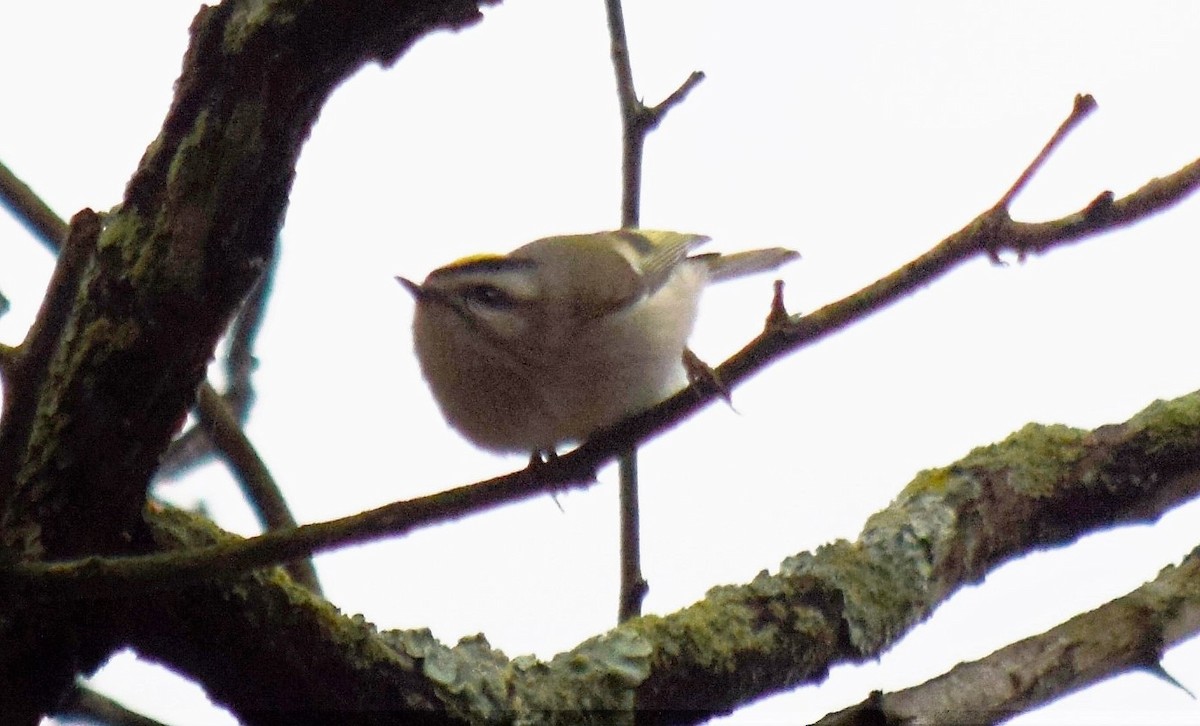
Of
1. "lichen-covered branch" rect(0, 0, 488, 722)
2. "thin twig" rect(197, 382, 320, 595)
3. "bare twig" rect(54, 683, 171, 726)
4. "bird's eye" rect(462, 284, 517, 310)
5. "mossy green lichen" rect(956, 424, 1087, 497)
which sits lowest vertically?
"bare twig" rect(54, 683, 171, 726)

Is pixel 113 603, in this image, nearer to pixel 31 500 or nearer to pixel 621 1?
pixel 31 500

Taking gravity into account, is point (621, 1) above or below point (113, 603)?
above

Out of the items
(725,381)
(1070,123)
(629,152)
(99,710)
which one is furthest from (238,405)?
(1070,123)

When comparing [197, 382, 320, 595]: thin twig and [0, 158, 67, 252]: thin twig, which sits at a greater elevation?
[0, 158, 67, 252]: thin twig

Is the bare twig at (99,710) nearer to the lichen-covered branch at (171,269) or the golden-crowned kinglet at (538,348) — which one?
the lichen-covered branch at (171,269)

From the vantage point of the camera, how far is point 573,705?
2309mm

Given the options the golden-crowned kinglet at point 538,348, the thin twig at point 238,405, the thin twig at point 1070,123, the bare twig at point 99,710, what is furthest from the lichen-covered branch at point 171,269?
the golden-crowned kinglet at point 538,348

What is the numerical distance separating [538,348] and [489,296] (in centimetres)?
20

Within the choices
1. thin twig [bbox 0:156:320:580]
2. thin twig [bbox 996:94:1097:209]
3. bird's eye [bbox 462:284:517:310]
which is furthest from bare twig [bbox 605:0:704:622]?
thin twig [bbox 996:94:1097:209]

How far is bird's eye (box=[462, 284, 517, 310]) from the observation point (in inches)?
136

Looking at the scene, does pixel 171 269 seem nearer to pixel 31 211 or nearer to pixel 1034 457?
pixel 31 211

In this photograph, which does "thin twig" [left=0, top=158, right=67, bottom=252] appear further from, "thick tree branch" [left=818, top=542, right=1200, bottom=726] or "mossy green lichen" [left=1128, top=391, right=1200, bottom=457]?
"mossy green lichen" [left=1128, top=391, right=1200, bottom=457]

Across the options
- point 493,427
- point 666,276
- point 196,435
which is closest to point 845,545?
point 493,427

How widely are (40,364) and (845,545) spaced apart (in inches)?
64.4
